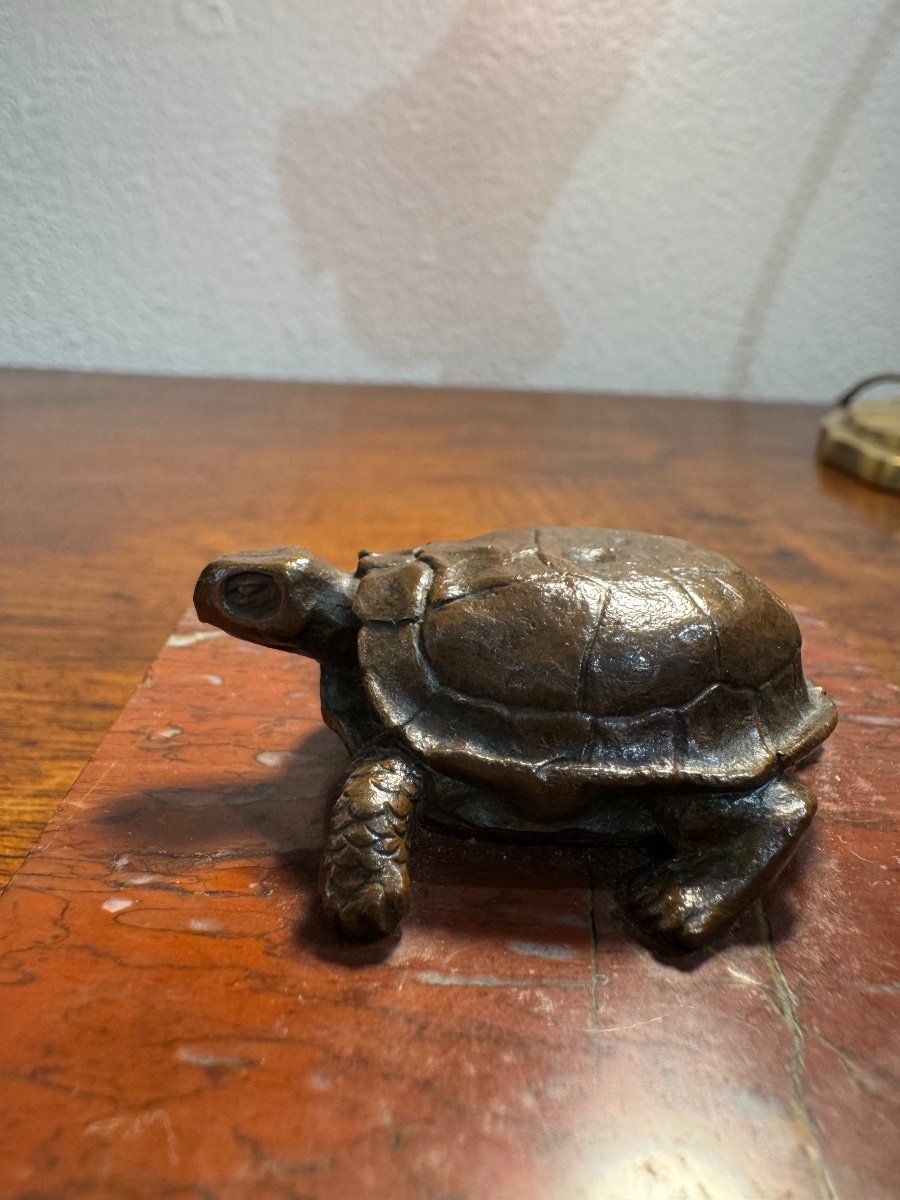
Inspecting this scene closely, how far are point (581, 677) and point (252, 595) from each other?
1.70 feet

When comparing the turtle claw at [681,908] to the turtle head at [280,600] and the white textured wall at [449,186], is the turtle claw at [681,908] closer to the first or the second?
the turtle head at [280,600]

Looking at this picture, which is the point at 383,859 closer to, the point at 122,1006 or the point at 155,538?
the point at 122,1006

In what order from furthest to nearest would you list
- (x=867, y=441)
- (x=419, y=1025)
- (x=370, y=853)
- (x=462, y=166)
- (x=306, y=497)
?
(x=462, y=166), (x=867, y=441), (x=306, y=497), (x=370, y=853), (x=419, y=1025)

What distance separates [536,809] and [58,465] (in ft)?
7.30

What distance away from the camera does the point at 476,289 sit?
3.79 metres

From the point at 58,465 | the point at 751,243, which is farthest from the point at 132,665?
the point at 751,243

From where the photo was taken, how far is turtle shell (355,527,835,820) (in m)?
1.25

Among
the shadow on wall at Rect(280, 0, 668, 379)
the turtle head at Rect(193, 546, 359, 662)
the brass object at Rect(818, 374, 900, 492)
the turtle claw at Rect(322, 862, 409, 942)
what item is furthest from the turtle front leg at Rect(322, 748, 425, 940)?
the shadow on wall at Rect(280, 0, 668, 379)

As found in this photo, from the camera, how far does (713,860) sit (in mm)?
1269

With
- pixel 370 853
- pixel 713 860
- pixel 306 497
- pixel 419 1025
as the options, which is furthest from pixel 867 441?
pixel 419 1025

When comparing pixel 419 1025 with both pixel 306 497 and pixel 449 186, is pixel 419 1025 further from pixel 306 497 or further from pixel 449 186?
pixel 449 186

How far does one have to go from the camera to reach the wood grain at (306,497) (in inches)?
76.2

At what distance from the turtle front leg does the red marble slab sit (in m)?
0.04

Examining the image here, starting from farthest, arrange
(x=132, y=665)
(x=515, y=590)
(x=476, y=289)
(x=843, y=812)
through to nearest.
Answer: (x=476, y=289) → (x=132, y=665) → (x=843, y=812) → (x=515, y=590)
